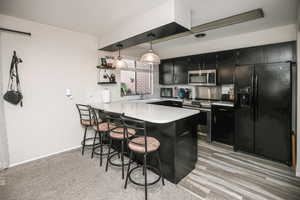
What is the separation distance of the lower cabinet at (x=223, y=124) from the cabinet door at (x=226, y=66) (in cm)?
80

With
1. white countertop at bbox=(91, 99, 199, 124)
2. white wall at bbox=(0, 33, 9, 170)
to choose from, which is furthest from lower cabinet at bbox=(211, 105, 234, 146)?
white wall at bbox=(0, 33, 9, 170)

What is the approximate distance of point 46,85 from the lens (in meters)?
2.91

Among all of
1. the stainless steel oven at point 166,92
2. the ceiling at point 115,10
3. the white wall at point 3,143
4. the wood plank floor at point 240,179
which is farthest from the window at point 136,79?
the wood plank floor at point 240,179

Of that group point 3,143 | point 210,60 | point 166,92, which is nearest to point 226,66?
point 210,60

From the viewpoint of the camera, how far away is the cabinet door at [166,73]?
5012 millimetres

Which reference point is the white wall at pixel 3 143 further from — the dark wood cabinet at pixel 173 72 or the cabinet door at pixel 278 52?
the cabinet door at pixel 278 52

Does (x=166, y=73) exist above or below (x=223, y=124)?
above

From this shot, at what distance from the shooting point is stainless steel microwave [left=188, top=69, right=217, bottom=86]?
A: 392 cm

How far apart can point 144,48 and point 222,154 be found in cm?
369

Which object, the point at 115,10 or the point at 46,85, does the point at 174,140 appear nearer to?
the point at 115,10

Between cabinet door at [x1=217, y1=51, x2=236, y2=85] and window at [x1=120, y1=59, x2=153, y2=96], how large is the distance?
7.64 feet

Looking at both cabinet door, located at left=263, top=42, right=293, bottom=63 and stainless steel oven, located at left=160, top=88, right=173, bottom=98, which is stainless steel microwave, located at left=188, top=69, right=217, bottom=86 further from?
cabinet door, located at left=263, top=42, right=293, bottom=63

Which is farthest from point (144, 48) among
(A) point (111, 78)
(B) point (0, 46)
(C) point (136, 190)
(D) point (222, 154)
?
(C) point (136, 190)

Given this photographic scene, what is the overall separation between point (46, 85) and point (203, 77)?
3761 millimetres
